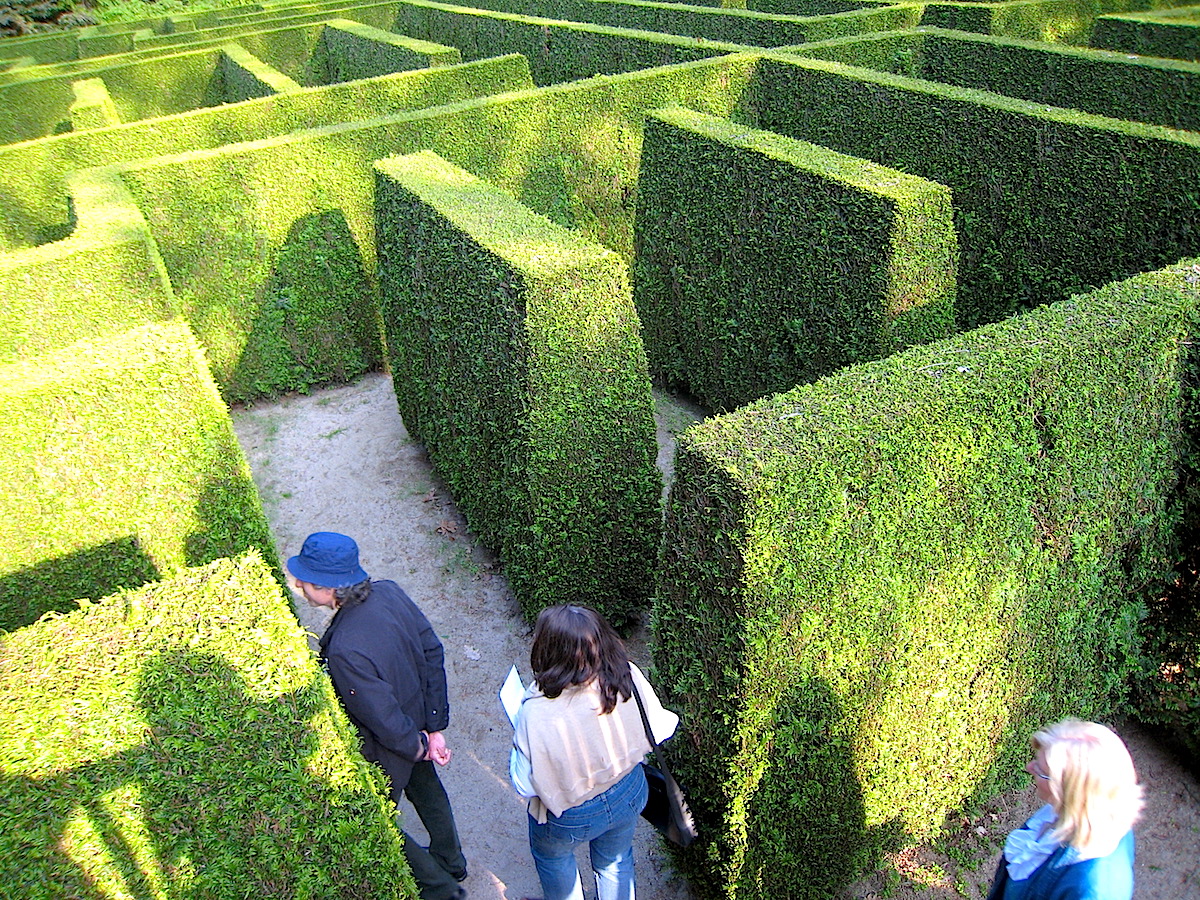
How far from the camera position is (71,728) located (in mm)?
3066

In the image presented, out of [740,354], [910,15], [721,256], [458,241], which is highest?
[910,15]

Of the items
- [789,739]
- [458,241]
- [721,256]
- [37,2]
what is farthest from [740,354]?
[37,2]

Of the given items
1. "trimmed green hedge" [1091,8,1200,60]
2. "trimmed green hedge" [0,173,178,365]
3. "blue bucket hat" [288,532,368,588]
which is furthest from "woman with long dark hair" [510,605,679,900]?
"trimmed green hedge" [1091,8,1200,60]

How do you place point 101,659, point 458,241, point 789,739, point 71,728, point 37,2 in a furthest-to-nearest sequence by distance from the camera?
point 37,2
point 458,241
point 789,739
point 101,659
point 71,728

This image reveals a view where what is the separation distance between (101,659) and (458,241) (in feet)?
14.4

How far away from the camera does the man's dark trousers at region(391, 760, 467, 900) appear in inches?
185

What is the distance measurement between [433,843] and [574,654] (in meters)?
2.13

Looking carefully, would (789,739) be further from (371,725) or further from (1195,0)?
(1195,0)

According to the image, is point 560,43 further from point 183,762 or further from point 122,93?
point 183,762

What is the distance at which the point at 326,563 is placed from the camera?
14.0ft

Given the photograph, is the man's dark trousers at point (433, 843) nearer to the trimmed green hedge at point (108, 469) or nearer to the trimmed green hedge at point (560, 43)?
the trimmed green hedge at point (108, 469)

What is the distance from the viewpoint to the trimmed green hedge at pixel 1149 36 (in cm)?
1217

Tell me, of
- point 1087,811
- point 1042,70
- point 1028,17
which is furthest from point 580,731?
point 1028,17

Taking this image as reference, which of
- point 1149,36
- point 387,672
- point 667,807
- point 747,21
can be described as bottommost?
point 667,807
